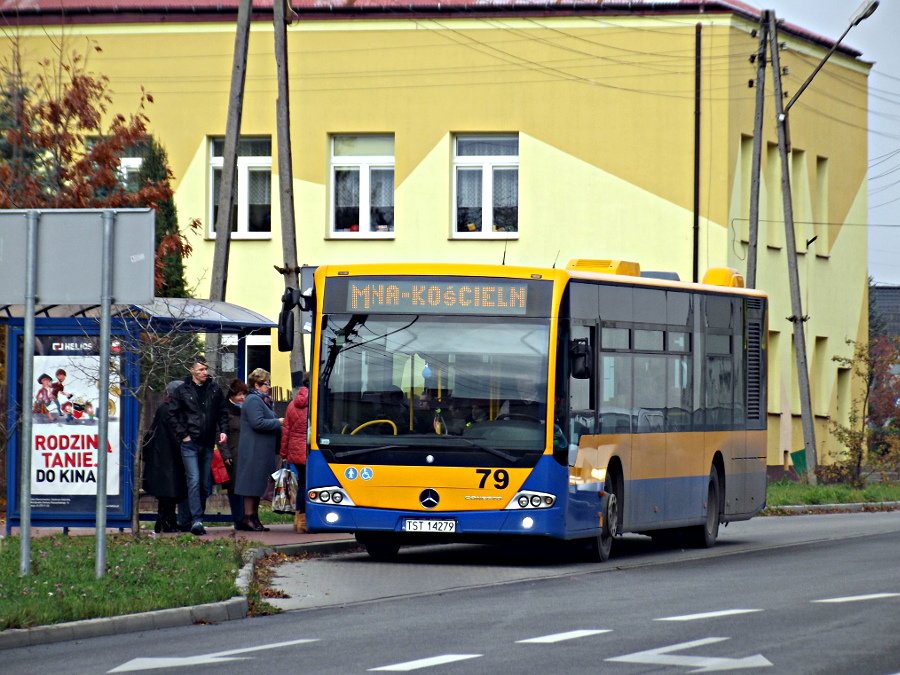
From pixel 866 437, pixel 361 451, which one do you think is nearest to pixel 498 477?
pixel 361 451

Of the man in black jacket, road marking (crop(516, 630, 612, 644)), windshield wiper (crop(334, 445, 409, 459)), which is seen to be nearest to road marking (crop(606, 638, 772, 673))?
road marking (crop(516, 630, 612, 644))

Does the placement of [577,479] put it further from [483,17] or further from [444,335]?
[483,17]

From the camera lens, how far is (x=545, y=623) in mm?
10859

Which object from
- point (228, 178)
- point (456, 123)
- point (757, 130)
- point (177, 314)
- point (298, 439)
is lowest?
point (298, 439)

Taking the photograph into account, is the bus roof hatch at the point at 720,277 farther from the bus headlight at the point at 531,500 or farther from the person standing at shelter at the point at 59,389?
the person standing at shelter at the point at 59,389

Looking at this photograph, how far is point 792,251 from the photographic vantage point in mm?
31812

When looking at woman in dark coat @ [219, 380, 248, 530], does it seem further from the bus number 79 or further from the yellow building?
the yellow building

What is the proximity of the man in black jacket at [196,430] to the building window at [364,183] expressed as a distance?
59.6ft

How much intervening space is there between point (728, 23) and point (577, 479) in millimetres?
20666

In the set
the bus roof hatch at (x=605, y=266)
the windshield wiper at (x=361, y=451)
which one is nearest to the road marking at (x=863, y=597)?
the windshield wiper at (x=361, y=451)

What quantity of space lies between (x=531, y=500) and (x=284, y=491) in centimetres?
327

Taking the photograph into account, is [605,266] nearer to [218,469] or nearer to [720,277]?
[720,277]

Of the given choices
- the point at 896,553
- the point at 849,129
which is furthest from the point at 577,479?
the point at 849,129

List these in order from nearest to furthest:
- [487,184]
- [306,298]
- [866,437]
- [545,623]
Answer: [545,623]
[306,298]
[866,437]
[487,184]
